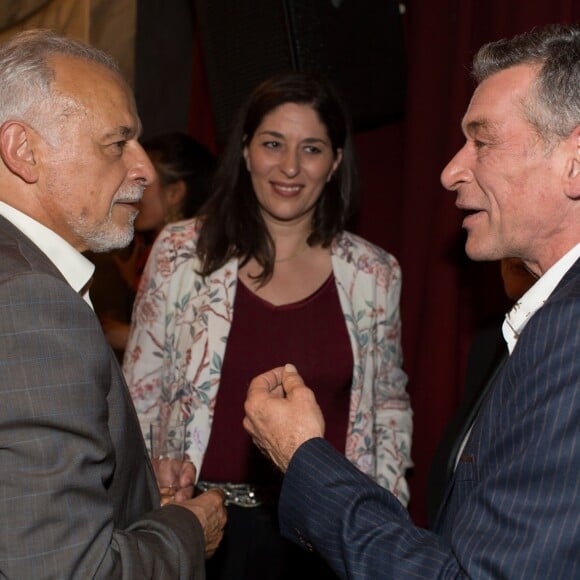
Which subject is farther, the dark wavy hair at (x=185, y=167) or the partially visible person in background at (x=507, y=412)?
the dark wavy hair at (x=185, y=167)

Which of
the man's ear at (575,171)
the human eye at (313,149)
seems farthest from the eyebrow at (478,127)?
the human eye at (313,149)

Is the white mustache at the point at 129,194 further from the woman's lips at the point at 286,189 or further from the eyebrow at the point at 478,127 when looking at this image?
the woman's lips at the point at 286,189

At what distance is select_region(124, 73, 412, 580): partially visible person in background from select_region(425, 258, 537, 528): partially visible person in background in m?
0.24

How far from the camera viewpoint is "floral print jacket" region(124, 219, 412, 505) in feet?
7.69

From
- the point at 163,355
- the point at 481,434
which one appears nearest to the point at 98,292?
the point at 163,355

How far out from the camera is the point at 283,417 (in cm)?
141

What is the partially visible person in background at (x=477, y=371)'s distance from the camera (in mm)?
2160

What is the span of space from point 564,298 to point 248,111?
1611 millimetres

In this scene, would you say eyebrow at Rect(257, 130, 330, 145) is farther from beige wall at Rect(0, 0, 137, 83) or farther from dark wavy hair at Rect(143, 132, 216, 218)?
beige wall at Rect(0, 0, 137, 83)

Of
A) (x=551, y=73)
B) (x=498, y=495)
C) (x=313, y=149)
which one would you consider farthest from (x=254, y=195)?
(x=498, y=495)

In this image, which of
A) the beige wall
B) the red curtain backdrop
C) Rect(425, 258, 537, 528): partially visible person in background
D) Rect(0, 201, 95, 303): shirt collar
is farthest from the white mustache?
the beige wall

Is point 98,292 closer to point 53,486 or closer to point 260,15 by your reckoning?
point 260,15

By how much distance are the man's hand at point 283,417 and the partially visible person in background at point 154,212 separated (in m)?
1.87

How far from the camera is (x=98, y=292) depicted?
349cm
